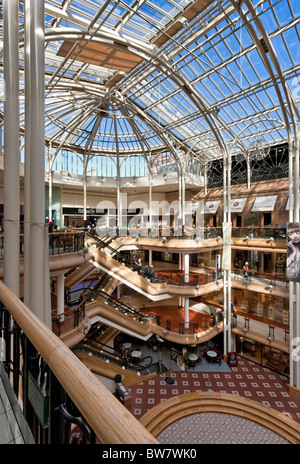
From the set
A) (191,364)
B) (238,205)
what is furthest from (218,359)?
(238,205)

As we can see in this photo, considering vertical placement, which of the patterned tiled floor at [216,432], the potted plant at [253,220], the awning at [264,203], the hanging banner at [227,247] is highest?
the awning at [264,203]

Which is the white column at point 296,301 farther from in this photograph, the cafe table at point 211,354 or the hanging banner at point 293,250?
the cafe table at point 211,354

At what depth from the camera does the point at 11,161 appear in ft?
12.8

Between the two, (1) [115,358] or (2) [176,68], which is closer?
(1) [115,358]

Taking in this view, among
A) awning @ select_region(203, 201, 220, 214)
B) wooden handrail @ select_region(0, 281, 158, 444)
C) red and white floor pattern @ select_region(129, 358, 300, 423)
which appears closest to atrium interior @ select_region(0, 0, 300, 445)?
wooden handrail @ select_region(0, 281, 158, 444)

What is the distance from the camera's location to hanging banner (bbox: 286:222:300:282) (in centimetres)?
1314

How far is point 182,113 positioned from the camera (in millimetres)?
19219

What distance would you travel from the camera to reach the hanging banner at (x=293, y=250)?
43.1 ft

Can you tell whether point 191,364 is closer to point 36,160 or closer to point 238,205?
point 238,205

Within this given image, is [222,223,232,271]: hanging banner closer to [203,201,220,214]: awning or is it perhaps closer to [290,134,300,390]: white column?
[290,134,300,390]: white column

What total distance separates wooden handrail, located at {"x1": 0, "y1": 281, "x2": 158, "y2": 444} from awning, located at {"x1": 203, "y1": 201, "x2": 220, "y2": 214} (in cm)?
2366

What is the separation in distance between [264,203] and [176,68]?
41.4 ft

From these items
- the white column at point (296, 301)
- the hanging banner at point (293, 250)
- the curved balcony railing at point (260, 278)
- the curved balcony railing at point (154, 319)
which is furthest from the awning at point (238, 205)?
the curved balcony railing at point (154, 319)

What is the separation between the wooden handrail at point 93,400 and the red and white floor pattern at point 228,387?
1277 centimetres
